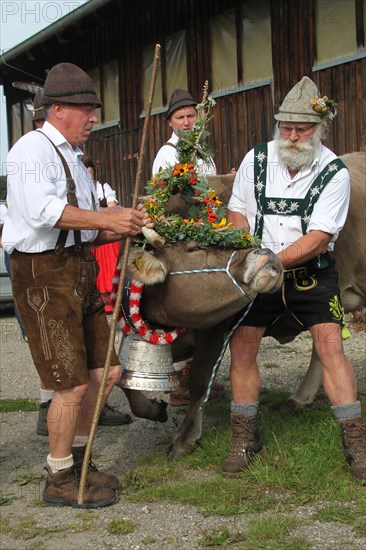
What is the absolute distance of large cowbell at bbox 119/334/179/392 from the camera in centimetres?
425

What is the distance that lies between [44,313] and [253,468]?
145 centimetres

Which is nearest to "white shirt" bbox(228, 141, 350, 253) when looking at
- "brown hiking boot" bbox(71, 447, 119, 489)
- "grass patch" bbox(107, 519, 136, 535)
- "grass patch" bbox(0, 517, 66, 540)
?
"brown hiking boot" bbox(71, 447, 119, 489)

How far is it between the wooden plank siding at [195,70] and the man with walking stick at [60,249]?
9.57ft

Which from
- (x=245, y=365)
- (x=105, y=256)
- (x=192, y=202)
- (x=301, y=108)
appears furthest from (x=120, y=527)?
(x=105, y=256)

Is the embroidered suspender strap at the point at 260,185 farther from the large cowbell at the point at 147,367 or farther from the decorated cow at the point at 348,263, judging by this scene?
the large cowbell at the point at 147,367

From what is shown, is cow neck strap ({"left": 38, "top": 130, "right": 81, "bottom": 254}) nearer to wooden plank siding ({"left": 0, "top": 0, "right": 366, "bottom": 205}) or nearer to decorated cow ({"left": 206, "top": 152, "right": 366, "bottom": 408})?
decorated cow ({"left": 206, "top": 152, "right": 366, "bottom": 408})

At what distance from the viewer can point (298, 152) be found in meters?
4.30

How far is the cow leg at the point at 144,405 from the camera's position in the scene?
466 cm

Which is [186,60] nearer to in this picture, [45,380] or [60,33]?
[60,33]

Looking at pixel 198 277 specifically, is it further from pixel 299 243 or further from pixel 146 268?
pixel 299 243

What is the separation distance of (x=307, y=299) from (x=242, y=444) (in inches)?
35.6

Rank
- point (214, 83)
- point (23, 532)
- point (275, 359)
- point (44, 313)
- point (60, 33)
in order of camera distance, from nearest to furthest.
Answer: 1. point (23, 532)
2. point (44, 313)
3. point (275, 359)
4. point (214, 83)
5. point (60, 33)

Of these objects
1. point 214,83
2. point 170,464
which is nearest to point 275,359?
point 170,464

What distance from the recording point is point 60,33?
14602 millimetres
